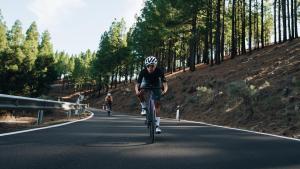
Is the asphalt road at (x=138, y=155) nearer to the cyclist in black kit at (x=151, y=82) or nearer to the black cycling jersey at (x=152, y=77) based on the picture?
the cyclist in black kit at (x=151, y=82)

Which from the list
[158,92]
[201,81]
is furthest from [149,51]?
[158,92]

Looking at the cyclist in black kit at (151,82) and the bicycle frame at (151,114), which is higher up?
the cyclist in black kit at (151,82)

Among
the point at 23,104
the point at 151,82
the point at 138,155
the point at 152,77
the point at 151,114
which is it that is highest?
the point at 152,77

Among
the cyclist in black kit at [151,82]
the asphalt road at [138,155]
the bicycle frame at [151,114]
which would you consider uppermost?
the cyclist in black kit at [151,82]

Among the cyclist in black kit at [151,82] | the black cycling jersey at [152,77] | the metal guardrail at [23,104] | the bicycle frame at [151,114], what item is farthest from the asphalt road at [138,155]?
the metal guardrail at [23,104]

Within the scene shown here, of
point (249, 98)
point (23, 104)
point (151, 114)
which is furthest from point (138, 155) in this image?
point (249, 98)

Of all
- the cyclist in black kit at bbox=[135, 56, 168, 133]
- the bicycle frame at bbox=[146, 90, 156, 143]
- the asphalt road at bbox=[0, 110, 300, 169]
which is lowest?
the asphalt road at bbox=[0, 110, 300, 169]

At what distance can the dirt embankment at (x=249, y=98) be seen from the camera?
60.2ft

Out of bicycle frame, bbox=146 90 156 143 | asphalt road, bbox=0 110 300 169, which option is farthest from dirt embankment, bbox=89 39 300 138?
asphalt road, bbox=0 110 300 169

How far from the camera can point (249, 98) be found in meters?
21.0

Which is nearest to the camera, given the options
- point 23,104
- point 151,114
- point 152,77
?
point 151,114

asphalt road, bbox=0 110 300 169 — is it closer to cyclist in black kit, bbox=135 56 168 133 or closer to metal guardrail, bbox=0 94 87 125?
cyclist in black kit, bbox=135 56 168 133

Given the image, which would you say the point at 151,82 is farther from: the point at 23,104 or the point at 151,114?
the point at 23,104

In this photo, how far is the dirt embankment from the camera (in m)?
18.4
